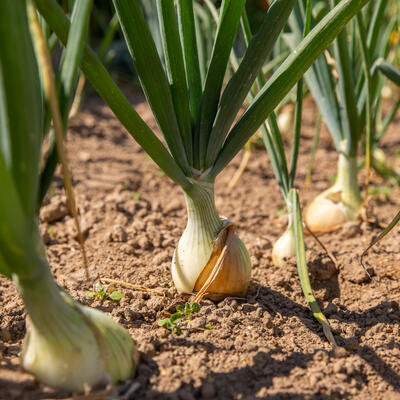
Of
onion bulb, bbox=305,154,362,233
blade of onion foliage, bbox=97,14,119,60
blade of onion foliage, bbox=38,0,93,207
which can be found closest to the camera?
blade of onion foliage, bbox=38,0,93,207

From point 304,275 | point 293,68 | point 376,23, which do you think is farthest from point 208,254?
point 376,23

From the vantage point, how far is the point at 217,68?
1110mm

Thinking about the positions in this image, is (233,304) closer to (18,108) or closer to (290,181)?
(290,181)

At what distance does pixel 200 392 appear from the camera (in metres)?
0.87

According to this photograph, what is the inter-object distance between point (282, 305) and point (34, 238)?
650 millimetres

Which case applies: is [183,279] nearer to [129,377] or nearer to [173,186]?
[129,377]

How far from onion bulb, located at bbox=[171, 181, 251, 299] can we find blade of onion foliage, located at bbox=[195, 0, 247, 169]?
0.29 feet

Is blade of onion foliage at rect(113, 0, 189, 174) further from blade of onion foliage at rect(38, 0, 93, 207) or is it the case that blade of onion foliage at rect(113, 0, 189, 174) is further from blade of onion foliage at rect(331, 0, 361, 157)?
blade of onion foliage at rect(331, 0, 361, 157)

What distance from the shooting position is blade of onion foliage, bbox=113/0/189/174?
0.94m

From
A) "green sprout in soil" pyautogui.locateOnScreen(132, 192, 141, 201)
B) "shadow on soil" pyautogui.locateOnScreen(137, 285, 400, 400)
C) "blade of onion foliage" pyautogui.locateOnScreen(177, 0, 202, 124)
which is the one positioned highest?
"blade of onion foliage" pyautogui.locateOnScreen(177, 0, 202, 124)

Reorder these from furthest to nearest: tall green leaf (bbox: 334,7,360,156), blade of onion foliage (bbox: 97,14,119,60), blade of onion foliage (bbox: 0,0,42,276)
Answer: blade of onion foliage (bbox: 97,14,119,60) < tall green leaf (bbox: 334,7,360,156) < blade of onion foliage (bbox: 0,0,42,276)

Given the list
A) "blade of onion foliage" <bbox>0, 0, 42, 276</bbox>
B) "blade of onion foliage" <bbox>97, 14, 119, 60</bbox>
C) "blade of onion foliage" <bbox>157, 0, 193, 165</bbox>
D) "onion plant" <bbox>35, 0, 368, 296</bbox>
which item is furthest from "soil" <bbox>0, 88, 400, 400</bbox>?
"blade of onion foliage" <bbox>97, 14, 119, 60</bbox>

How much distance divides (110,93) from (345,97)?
87 cm

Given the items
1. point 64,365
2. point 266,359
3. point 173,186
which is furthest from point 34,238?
point 173,186
